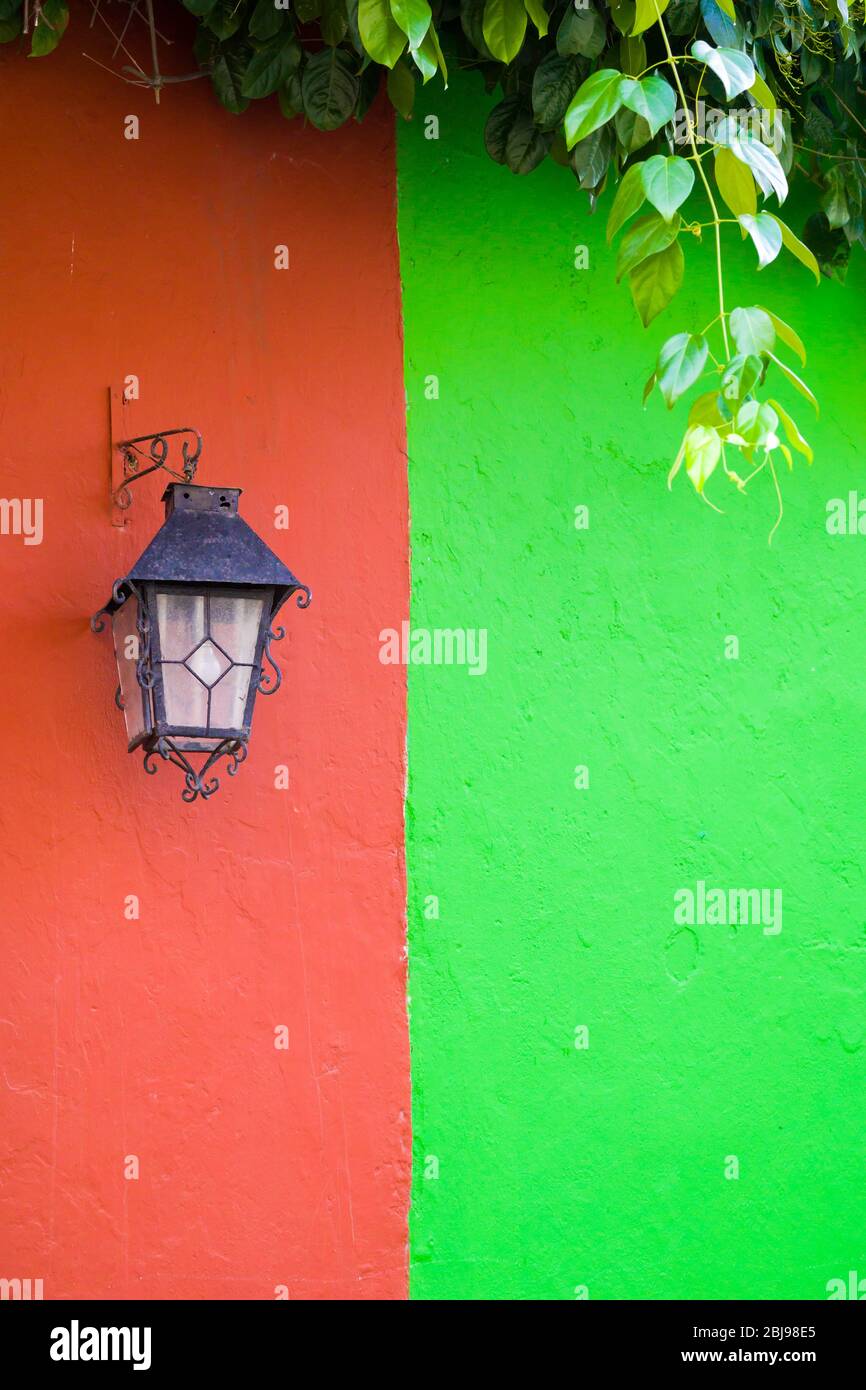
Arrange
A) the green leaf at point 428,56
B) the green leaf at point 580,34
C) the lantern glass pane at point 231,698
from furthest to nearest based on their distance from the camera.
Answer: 1. the green leaf at point 580,34
2. the lantern glass pane at point 231,698
3. the green leaf at point 428,56

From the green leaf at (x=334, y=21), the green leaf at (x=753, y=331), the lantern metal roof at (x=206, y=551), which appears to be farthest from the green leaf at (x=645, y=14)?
the lantern metal roof at (x=206, y=551)

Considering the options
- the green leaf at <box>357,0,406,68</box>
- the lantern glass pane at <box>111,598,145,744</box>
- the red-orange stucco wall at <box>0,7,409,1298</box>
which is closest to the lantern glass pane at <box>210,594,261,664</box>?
the lantern glass pane at <box>111,598,145,744</box>

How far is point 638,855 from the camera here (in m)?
2.83

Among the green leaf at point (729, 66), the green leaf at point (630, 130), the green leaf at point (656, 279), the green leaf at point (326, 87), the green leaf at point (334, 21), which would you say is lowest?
the green leaf at point (656, 279)

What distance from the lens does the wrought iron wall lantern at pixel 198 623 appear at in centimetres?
239

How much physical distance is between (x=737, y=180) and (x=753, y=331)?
198 mm

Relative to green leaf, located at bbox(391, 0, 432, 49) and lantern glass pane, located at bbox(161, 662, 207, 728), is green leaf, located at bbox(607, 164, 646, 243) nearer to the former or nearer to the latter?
green leaf, located at bbox(391, 0, 432, 49)

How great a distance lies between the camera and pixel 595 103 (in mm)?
2021

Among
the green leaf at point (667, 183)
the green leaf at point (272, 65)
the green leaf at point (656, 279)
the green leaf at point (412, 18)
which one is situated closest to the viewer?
the green leaf at point (667, 183)

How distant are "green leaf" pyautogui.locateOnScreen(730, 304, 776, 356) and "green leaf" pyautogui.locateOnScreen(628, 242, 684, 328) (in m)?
0.10

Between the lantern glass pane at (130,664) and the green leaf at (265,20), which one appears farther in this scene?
the green leaf at (265,20)

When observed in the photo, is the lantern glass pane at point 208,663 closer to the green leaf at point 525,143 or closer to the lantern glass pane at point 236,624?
the lantern glass pane at point 236,624

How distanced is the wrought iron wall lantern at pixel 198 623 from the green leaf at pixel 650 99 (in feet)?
2.88

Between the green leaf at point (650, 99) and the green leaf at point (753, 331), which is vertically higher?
the green leaf at point (650, 99)
